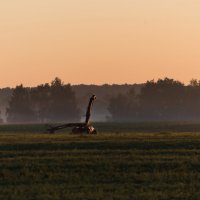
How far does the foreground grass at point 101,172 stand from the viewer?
82.6ft

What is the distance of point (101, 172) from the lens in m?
30.1

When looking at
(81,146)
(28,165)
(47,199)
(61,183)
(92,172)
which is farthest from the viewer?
(81,146)

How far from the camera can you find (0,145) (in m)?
45.0

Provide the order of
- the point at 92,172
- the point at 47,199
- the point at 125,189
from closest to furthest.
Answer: the point at 47,199, the point at 125,189, the point at 92,172

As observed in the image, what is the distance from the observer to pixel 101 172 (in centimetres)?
3009

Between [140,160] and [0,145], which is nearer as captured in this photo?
[140,160]

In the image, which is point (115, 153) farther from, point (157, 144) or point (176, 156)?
point (157, 144)

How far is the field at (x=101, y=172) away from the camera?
82.3ft

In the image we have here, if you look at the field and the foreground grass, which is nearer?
the field

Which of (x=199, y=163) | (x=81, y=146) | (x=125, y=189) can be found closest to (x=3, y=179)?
(x=125, y=189)

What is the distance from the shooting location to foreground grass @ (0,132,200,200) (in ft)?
82.6

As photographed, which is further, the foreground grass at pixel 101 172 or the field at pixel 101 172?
the foreground grass at pixel 101 172

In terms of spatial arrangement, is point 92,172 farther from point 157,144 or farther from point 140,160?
point 157,144

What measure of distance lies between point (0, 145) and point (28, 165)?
42.6ft
